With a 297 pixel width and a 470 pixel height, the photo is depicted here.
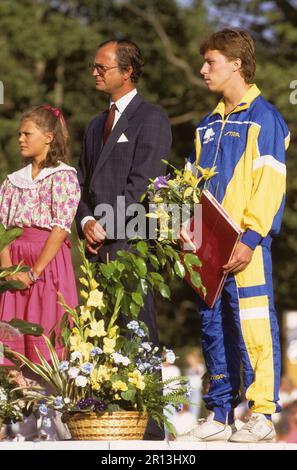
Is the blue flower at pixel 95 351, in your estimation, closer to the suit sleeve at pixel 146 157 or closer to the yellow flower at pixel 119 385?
the yellow flower at pixel 119 385

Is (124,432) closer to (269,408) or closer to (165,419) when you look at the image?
(165,419)

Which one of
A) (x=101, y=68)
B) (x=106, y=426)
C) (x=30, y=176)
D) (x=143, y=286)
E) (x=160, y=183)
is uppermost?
(x=101, y=68)

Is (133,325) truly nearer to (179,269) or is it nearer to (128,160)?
(179,269)

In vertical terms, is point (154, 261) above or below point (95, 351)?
above

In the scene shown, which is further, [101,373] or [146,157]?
[146,157]

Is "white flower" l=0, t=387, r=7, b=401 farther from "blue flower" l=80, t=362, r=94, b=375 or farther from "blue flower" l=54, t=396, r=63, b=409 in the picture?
"blue flower" l=80, t=362, r=94, b=375

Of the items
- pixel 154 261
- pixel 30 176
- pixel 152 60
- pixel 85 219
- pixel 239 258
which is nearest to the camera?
pixel 239 258

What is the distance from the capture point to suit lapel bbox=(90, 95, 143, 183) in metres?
6.33

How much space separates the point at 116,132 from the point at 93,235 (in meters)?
0.54

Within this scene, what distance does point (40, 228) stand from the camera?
20.9ft

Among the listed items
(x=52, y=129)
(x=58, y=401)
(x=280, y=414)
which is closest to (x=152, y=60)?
(x=280, y=414)

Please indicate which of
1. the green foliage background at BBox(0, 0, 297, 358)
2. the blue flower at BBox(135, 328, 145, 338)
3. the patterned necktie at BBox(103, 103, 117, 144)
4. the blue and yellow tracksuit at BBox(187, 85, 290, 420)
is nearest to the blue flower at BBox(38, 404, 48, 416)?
the blue flower at BBox(135, 328, 145, 338)

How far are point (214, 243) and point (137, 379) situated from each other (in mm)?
710

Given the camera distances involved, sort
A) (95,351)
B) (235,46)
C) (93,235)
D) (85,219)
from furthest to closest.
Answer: (85,219) < (93,235) < (235,46) < (95,351)
